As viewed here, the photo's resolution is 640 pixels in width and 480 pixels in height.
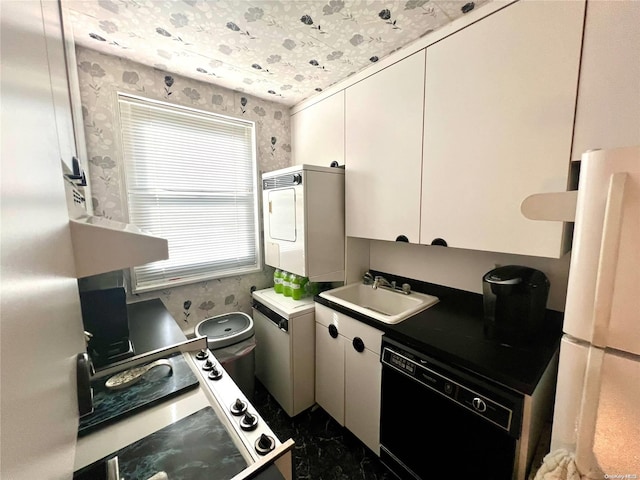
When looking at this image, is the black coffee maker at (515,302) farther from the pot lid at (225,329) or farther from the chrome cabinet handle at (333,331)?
the pot lid at (225,329)

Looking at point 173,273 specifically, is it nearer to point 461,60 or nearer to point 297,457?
point 297,457

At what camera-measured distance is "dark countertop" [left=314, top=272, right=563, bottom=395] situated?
0.97m

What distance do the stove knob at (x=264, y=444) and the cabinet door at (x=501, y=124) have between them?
3.93 ft

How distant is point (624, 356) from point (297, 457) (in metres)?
1.75

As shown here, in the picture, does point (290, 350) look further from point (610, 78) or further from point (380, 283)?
point (610, 78)

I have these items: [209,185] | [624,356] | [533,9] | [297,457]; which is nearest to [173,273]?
[209,185]

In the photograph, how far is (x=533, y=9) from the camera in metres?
→ 1.03

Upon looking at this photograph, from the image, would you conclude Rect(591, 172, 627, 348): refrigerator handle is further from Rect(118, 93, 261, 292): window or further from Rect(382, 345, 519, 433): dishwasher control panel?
Rect(118, 93, 261, 292): window

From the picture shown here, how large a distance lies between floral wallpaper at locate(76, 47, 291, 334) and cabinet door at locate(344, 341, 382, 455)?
1.16 meters

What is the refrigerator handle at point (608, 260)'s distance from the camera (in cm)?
44

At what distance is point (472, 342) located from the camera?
3.85ft

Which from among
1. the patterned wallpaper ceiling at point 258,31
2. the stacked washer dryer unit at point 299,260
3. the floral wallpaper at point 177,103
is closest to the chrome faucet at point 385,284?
the stacked washer dryer unit at point 299,260

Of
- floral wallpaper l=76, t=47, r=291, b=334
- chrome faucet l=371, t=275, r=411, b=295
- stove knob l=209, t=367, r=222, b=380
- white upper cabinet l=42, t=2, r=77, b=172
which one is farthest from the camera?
chrome faucet l=371, t=275, r=411, b=295

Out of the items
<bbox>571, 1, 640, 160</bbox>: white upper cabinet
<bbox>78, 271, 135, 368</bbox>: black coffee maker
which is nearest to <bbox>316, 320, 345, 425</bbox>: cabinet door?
<bbox>78, 271, 135, 368</bbox>: black coffee maker
